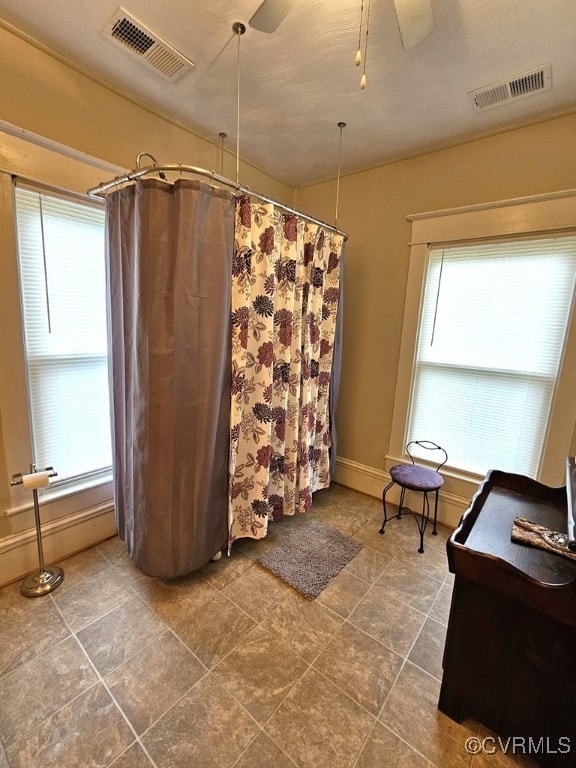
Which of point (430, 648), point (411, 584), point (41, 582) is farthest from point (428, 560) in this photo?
point (41, 582)

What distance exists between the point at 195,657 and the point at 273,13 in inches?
95.0

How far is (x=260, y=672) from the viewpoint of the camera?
130cm

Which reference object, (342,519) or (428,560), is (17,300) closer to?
(342,519)

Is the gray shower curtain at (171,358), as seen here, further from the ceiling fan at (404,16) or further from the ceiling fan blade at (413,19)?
the ceiling fan blade at (413,19)

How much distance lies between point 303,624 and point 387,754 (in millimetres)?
533

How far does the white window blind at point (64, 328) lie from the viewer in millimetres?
1623

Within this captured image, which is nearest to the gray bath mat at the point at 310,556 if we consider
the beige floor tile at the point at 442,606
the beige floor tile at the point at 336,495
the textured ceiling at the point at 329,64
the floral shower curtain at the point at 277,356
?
the floral shower curtain at the point at 277,356

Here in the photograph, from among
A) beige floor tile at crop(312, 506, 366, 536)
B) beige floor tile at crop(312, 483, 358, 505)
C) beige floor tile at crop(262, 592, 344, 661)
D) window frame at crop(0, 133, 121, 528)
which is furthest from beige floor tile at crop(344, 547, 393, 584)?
window frame at crop(0, 133, 121, 528)

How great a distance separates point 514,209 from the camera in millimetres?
1932

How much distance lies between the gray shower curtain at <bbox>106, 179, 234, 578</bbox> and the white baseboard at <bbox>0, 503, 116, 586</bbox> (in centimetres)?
42

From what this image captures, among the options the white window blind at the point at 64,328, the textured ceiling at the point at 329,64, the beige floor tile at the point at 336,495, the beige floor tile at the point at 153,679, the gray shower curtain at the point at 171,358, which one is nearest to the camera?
the beige floor tile at the point at 153,679

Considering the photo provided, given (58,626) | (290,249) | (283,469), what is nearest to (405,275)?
(290,249)

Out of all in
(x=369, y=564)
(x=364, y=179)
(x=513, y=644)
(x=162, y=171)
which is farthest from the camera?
(x=364, y=179)

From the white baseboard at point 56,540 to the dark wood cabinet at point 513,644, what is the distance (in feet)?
6.39
